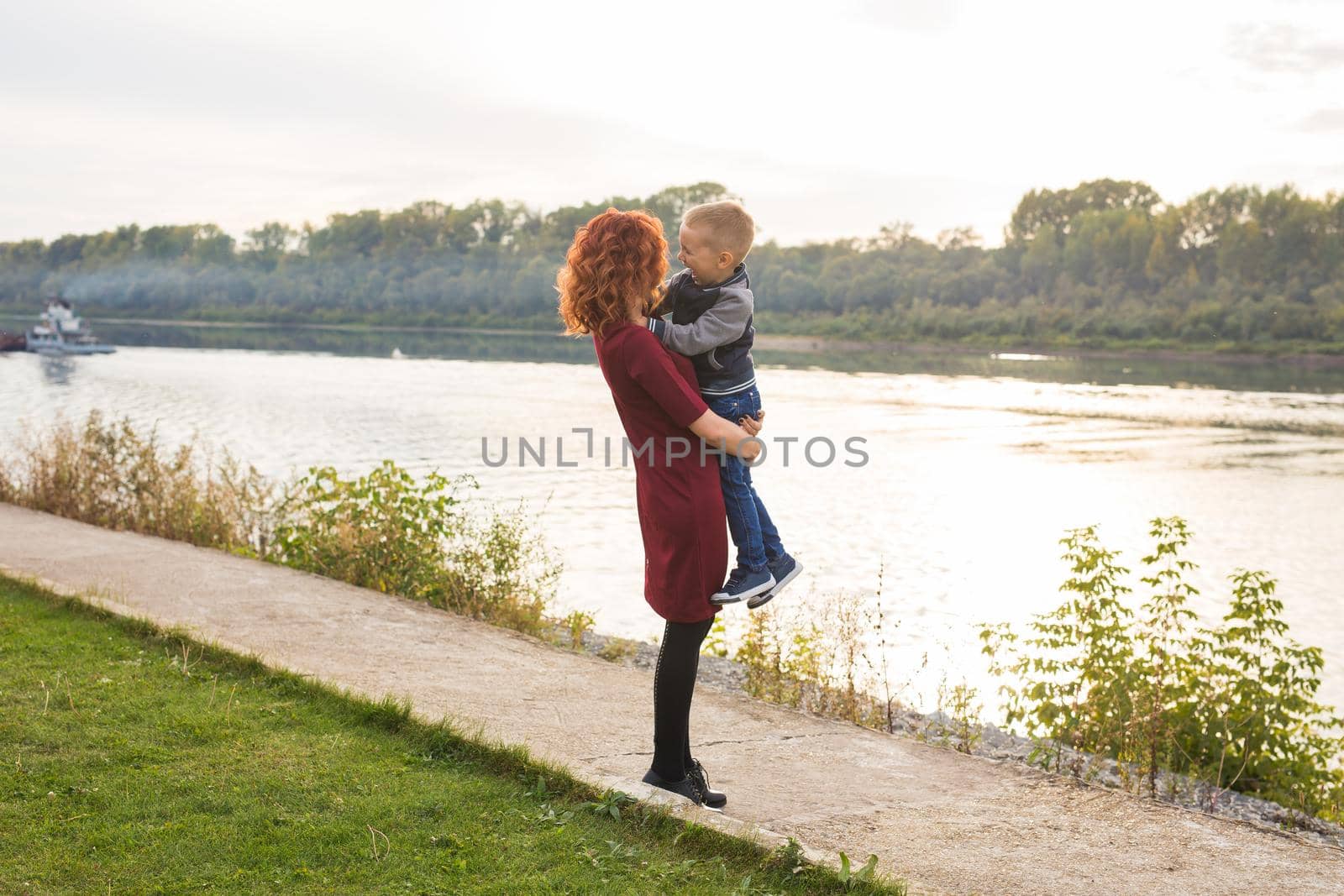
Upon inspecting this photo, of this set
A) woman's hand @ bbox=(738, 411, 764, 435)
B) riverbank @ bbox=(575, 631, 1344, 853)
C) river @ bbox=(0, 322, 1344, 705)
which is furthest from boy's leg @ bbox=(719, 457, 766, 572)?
river @ bbox=(0, 322, 1344, 705)

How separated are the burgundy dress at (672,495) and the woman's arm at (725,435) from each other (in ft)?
0.10

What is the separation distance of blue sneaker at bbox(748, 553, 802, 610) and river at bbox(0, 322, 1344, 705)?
3532mm

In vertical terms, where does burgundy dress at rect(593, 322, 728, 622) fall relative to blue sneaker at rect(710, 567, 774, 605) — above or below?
above

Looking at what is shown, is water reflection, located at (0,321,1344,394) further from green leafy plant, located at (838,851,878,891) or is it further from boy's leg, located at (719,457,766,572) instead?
green leafy plant, located at (838,851,878,891)

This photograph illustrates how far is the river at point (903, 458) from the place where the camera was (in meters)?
12.8

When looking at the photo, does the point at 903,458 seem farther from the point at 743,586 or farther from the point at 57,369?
the point at 57,369

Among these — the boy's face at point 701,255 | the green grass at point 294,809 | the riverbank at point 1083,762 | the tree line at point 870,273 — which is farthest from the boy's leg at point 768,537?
the tree line at point 870,273

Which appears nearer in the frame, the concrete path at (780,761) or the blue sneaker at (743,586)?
the blue sneaker at (743,586)

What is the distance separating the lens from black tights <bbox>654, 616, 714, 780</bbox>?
393 cm

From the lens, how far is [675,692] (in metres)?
4.01

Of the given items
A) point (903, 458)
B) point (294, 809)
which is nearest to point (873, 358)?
point (903, 458)

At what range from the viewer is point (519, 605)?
27.5ft

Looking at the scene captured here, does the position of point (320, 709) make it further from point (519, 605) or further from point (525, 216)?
point (525, 216)

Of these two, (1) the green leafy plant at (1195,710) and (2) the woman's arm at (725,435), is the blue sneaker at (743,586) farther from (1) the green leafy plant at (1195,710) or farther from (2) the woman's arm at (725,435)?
(1) the green leafy plant at (1195,710)
